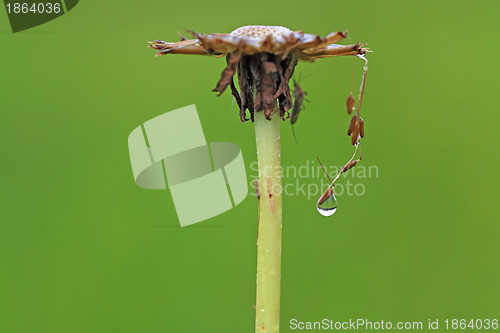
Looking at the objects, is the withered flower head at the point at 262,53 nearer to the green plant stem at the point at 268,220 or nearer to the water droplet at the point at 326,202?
the green plant stem at the point at 268,220

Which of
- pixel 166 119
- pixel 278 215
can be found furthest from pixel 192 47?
pixel 166 119

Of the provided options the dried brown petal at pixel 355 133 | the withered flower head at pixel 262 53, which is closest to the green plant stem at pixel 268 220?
the withered flower head at pixel 262 53

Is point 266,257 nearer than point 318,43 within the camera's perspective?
No

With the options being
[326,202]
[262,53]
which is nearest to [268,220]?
[326,202]

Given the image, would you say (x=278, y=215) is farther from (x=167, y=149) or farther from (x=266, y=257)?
(x=167, y=149)

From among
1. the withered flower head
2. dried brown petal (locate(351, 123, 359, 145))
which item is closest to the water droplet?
dried brown petal (locate(351, 123, 359, 145))
